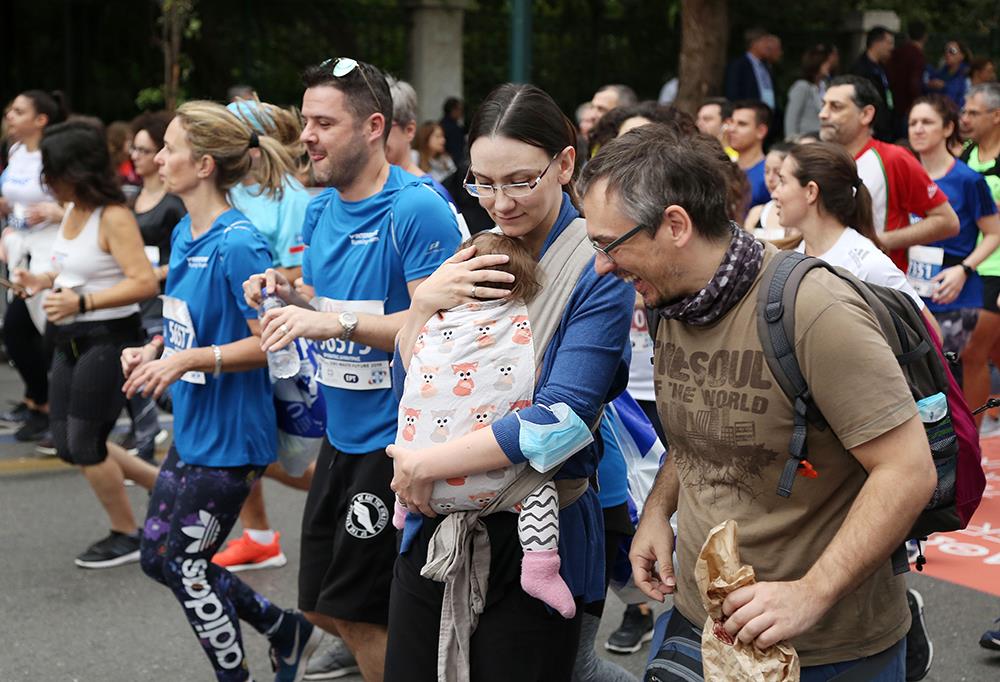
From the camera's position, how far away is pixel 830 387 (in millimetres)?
2379

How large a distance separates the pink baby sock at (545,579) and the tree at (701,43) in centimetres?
1185

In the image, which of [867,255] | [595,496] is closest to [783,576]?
[595,496]

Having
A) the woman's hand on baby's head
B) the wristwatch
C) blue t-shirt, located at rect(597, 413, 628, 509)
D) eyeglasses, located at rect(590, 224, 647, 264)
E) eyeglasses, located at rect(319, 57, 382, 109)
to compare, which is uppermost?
eyeglasses, located at rect(319, 57, 382, 109)

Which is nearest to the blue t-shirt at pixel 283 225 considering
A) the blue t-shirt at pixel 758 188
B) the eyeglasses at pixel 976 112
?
the blue t-shirt at pixel 758 188

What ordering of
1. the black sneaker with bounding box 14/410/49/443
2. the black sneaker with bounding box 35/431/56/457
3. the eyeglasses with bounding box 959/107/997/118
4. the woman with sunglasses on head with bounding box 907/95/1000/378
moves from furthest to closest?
1. the black sneaker with bounding box 14/410/49/443
2. the black sneaker with bounding box 35/431/56/457
3. the eyeglasses with bounding box 959/107/997/118
4. the woman with sunglasses on head with bounding box 907/95/1000/378

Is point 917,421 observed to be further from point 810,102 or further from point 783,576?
point 810,102

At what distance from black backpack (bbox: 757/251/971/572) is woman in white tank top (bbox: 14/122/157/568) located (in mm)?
3950

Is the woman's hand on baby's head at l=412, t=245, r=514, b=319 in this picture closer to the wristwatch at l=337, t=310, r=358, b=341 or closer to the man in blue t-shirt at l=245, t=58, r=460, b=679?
the wristwatch at l=337, t=310, r=358, b=341

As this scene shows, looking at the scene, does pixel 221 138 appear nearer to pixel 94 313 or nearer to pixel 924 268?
pixel 94 313

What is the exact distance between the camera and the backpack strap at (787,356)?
2.43m

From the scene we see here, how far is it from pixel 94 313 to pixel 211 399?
1986mm

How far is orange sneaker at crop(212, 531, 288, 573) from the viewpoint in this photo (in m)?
6.05

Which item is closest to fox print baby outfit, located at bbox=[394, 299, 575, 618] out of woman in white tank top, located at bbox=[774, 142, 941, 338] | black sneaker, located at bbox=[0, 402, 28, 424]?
woman in white tank top, located at bbox=[774, 142, 941, 338]

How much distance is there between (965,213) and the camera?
7.11 metres
